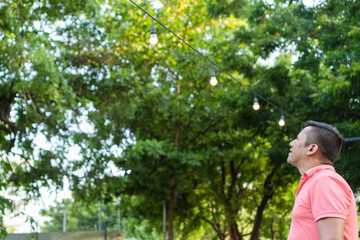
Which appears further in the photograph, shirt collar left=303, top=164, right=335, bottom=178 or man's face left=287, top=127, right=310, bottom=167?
man's face left=287, top=127, right=310, bottom=167

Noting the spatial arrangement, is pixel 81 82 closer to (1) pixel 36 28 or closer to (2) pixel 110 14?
(2) pixel 110 14

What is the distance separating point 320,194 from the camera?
1.90m

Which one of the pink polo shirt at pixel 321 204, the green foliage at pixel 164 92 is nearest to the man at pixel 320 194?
the pink polo shirt at pixel 321 204

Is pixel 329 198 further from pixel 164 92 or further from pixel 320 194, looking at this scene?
pixel 164 92

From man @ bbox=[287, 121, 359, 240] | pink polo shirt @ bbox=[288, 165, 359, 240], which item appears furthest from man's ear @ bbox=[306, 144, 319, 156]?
pink polo shirt @ bbox=[288, 165, 359, 240]

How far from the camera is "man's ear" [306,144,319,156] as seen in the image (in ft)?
7.11

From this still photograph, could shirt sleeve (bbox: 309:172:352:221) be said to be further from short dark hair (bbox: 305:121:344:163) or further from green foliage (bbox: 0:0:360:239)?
green foliage (bbox: 0:0:360:239)

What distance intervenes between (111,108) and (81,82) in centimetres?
122

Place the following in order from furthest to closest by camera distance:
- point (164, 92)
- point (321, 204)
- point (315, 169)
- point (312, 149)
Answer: point (164, 92) < point (312, 149) < point (315, 169) < point (321, 204)

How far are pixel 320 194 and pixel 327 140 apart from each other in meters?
0.33

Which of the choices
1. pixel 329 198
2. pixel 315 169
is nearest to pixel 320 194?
pixel 329 198

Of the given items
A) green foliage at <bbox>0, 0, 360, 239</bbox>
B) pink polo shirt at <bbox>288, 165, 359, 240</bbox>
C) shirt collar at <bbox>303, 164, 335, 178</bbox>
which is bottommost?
pink polo shirt at <bbox>288, 165, 359, 240</bbox>

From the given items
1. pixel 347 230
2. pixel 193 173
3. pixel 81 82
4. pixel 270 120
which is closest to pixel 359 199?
pixel 270 120

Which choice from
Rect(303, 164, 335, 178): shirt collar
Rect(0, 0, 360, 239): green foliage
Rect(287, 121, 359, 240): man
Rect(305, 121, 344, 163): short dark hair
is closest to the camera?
Rect(287, 121, 359, 240): man
